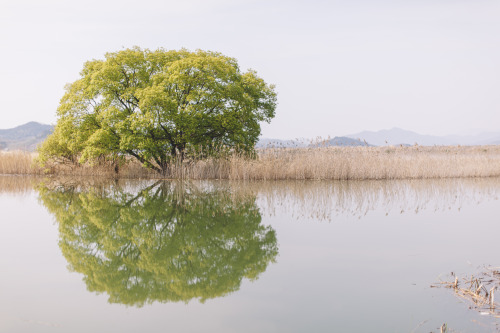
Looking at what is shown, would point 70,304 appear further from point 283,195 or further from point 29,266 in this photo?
point 283,195

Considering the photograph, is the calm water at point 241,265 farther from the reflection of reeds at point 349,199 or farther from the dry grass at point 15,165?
the dry grass at point 15,165

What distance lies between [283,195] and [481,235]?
20.4 ft

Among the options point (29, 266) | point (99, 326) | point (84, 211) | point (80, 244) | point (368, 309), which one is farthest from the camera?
point (84, 211)

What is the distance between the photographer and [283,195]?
43.1 feet

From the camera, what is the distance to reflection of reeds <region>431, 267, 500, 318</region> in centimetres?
421

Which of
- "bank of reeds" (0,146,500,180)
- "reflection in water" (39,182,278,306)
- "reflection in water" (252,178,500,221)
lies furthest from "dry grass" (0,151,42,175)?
"reflection in water" (252,178,500,221)

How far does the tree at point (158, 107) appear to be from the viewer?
18.3m

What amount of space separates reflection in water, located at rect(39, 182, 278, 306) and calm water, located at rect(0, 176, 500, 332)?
3cm

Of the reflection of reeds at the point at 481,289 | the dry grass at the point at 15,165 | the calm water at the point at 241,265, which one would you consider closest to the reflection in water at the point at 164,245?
the calm water at the point at 241,265

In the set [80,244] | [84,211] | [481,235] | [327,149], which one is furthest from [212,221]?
[327,149]

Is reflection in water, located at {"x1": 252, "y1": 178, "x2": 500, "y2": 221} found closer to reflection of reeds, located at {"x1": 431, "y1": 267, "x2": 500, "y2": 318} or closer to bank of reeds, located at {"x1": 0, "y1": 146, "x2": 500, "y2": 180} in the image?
bank of reeds, located at {"x1": 0, "y1": 146, "x2": 500, "y2": 180}

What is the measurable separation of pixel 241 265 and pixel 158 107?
1339 centimetres

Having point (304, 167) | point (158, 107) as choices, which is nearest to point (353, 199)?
point (304, 167)

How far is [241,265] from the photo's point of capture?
5715mm
